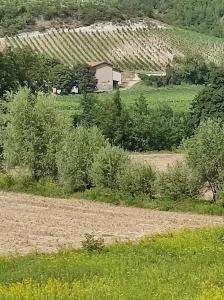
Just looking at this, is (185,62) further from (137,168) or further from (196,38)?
(137,168)

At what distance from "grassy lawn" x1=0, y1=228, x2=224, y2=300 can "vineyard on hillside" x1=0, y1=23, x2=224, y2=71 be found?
432 ft

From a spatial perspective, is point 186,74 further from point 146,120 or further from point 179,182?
point 179,182

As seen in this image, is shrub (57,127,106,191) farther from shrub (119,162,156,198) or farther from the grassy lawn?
the grassy lawn

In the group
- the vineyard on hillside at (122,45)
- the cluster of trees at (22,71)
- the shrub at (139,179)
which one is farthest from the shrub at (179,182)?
the vineyard on hillside at (122,45)

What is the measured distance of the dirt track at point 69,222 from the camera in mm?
29906

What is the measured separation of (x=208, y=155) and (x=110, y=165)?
19.1ft

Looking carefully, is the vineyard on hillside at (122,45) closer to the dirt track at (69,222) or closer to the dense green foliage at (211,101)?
the dense green foliage at (211,101)

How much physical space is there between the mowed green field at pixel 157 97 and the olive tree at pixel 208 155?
161 feet

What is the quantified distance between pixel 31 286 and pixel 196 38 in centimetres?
17366

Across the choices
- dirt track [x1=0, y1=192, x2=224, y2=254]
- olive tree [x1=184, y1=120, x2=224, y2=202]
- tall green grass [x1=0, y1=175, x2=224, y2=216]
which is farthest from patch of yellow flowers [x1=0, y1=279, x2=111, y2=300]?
olive tree [x1=184, y1=120, x2=224, y2=202]

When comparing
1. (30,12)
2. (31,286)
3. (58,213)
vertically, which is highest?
(30,12)

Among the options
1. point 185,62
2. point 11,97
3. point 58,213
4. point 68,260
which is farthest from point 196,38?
point 68,260

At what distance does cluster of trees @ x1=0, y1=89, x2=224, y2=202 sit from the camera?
128ft

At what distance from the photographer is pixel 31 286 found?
17062 millimetres
